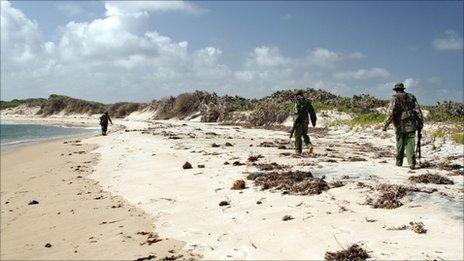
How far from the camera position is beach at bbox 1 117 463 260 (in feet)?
21.8

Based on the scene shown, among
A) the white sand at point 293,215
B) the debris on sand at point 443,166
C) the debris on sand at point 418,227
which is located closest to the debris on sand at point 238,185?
the white sand at point 293,215

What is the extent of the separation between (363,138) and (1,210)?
1840 cm

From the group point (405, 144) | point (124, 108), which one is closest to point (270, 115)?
point (405, 144)

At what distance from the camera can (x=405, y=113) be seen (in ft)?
42.8

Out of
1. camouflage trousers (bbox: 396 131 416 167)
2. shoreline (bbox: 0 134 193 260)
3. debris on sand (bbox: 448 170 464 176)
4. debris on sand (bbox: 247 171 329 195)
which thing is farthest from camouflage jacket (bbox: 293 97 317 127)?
shoreline (bbox: 0 134 193 260)

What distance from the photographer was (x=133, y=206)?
10.1 metres

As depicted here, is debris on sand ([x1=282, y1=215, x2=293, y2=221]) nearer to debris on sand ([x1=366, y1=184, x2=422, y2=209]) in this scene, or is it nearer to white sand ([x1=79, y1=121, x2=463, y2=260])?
white sand ([x1=79, y1=121, x2=463, y2=260])

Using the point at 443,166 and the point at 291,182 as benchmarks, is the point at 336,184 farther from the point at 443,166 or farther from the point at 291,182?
the point at 443,166

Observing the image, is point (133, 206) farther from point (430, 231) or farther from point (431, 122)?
point (431, 122)

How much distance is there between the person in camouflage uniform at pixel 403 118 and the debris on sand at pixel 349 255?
7.24 m

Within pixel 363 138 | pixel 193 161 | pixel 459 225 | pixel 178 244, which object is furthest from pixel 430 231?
pixel 363 138

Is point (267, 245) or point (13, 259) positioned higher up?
point (267, 245)

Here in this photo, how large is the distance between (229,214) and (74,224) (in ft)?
10.4

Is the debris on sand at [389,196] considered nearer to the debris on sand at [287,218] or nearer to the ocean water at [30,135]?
the debris on sand at [287,218]
